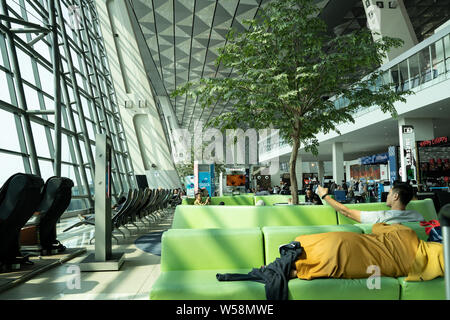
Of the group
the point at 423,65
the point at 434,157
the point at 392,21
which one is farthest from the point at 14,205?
the point at 392,21

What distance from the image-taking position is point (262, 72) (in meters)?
6.12

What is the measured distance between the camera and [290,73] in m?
6.69

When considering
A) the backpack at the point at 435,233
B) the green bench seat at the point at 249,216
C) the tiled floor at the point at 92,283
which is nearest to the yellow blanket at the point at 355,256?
the backpack at the point at 435,233

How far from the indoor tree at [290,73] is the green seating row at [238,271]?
3522mm

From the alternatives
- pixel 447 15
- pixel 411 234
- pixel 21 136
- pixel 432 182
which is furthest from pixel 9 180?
pixel 447 15

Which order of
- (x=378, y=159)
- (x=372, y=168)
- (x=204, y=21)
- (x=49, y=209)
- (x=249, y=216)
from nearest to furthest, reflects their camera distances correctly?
1. (x=249, y=216)
2. (x=49, y=209)
3. (x=204, y=21)
4. (x=378, y=159)
5. (x=372, y=168)

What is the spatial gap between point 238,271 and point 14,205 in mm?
2660

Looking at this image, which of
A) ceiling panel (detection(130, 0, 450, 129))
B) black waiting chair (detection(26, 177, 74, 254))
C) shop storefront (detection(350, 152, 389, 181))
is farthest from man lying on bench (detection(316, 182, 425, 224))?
shop storefront (detection(350, 152, 389, 181))

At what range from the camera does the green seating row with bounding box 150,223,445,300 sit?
2318mm

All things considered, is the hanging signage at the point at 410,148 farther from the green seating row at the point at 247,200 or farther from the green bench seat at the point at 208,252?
the green bench seat at the point at 208,252

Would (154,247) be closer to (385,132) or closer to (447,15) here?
(385,132)

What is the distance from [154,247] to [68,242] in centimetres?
190

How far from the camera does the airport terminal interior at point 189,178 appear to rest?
248 cm

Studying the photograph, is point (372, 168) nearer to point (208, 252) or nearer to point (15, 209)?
point (208, 252)
